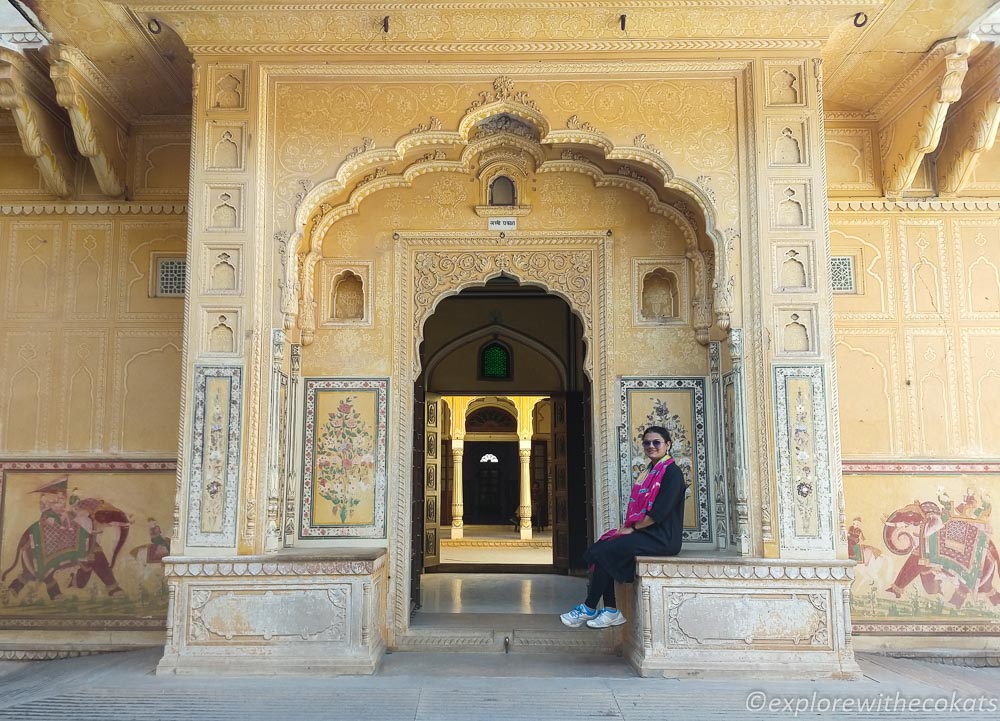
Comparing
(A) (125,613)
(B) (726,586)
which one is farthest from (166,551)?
(B) (726,586)

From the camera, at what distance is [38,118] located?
648cm

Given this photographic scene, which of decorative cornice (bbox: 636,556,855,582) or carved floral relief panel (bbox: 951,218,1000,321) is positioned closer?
decorative cornice (bbox: 636,556,855,582)

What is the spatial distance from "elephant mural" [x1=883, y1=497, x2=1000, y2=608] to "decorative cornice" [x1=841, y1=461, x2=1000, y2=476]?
0.24 m

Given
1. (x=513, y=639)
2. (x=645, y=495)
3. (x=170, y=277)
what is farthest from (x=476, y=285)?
(x=513, y=639)

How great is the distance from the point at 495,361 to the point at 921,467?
549 cm

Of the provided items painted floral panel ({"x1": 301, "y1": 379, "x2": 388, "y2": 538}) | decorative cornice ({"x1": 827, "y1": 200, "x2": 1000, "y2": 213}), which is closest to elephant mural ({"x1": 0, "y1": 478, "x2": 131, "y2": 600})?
painted floral panel ({"x1": 301, "y1": 379, "x2": 388, "y2": 538})

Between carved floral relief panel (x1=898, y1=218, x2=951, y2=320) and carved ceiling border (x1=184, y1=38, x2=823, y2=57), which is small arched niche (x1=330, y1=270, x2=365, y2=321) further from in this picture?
carved floral relief panel (x1=898, y1=218, x2=951, y2=320)

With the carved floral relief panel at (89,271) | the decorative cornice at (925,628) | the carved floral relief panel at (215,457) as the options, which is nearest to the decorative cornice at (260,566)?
the carved floral relief panel at (215,457)

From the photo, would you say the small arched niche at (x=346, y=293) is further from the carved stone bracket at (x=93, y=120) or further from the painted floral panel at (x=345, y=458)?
the carved stone bracket at (x=93, y=120)

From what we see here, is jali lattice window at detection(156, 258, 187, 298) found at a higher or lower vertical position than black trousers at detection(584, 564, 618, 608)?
higher

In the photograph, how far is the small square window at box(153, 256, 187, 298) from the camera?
6.78 metres

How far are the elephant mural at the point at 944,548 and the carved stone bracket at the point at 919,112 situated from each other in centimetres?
263

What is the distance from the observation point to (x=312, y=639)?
525cm

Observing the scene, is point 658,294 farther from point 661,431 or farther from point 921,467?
point 921,467
